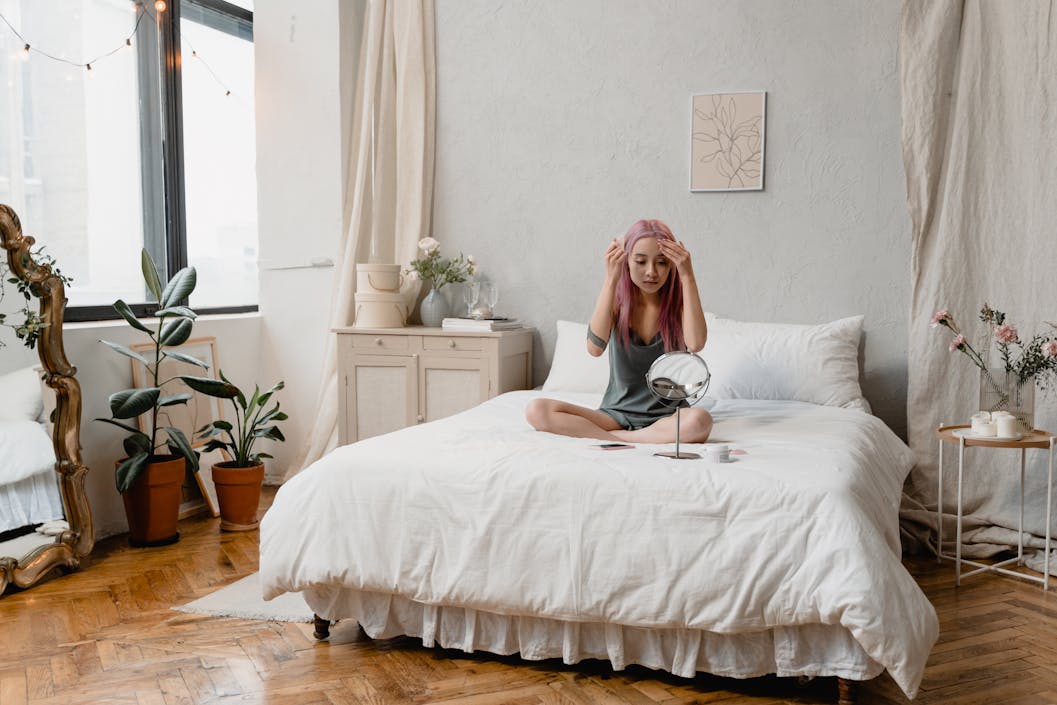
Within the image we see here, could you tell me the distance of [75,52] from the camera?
3879mm

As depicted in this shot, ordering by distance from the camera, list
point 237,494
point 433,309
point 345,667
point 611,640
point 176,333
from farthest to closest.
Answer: point 433,309 < point 237,494 < point 176,333 < point 345,667 < point 611,640

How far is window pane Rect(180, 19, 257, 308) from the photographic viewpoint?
4590mm

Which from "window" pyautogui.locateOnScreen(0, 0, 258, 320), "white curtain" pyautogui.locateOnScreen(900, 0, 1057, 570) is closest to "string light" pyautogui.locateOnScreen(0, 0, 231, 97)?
"window" pyautogui.locateOnScreen(0, 0, 258, 320)

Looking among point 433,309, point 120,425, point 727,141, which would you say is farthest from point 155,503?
point 727,141

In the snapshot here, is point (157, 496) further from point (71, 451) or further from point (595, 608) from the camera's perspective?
point (595, 608)

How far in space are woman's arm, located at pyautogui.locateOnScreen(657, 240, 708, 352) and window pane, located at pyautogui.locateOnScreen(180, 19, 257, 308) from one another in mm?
2688

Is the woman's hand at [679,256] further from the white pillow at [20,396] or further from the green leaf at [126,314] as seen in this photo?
the white pillow at [20,396]

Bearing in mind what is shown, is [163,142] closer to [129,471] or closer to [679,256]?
[129,471]

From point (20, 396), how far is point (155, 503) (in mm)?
665

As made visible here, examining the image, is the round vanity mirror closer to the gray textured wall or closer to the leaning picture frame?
the gray textured wall

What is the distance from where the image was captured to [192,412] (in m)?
4.12

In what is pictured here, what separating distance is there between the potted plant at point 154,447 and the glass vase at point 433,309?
1.03 meters

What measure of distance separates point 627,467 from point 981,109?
2204 mm

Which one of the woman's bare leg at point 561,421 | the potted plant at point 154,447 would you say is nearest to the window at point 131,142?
the potted plant at point 154,447
